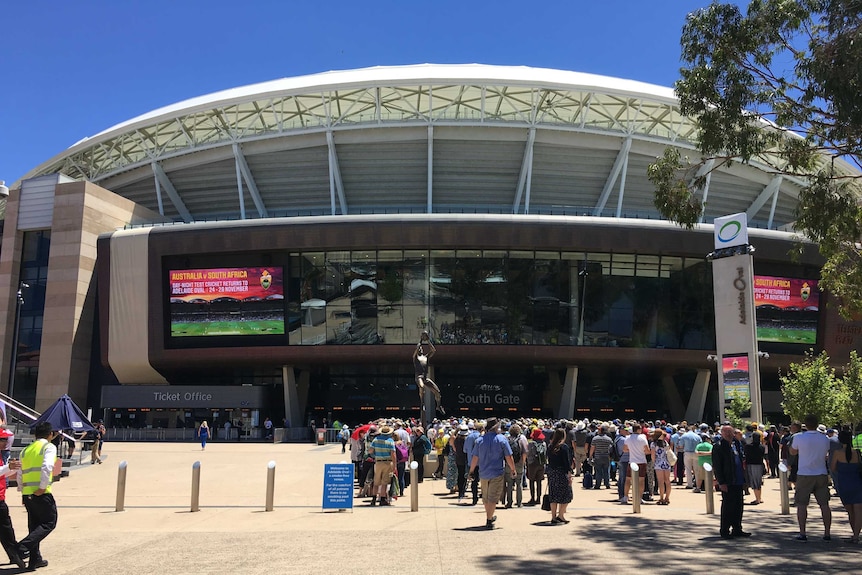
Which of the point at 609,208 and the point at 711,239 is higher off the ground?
the point at 609,208

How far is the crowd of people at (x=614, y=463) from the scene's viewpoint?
470 inches

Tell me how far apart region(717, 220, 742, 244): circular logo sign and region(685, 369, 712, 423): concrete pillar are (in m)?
19.5

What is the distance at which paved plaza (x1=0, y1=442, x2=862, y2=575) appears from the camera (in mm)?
9789

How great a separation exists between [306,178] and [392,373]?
1667 cm

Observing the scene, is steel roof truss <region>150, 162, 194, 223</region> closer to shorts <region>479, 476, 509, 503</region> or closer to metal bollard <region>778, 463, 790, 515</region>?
shorts <region>479, 476, 509, 503</region>

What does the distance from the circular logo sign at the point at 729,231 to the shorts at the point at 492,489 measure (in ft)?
91.0

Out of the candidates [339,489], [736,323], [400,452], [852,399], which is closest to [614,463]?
[400,452]

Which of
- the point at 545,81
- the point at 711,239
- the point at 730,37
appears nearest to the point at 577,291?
the point at 711,239

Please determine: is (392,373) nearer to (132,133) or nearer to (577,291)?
(577,291)

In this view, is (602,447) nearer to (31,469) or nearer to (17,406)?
(31,469)

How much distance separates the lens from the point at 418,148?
186 feet

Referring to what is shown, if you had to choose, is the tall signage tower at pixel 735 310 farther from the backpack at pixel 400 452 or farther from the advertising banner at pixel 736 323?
the backpack at pixel 400 452

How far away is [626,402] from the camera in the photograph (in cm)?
5916

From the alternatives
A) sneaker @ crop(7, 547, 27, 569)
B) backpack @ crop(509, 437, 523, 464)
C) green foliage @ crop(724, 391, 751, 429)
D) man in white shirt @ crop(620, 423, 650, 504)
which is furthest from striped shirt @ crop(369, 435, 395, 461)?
green foliage @ crop(724, 391, 751, 429)
